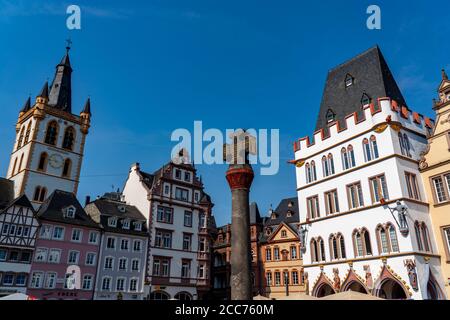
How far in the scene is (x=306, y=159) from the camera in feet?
113

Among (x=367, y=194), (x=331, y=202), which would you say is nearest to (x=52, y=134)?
(x=331, y=202)

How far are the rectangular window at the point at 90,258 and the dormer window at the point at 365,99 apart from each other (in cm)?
3490

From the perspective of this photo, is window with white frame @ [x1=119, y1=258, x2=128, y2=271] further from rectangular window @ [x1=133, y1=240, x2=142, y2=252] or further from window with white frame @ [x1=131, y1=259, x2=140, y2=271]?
rectangular window @ [x1=133, y1=240, x2=142, y2=252]

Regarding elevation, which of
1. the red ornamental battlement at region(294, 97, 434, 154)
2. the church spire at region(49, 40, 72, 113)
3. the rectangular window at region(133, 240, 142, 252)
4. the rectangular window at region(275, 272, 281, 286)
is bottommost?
the rectangular window at region(275, 272, 281, 286)

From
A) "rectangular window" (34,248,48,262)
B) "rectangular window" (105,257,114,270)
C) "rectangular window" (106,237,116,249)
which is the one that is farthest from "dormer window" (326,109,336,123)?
"rectangular window" (34,248,48,262)

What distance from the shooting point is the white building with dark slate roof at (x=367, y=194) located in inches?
984

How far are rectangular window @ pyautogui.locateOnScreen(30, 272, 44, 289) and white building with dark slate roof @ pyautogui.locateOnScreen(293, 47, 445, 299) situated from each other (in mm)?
28506

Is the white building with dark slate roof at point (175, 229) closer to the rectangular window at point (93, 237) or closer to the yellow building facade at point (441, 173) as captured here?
the rectangular window at point (93, 237)

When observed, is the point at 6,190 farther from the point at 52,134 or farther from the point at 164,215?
the point at 164,215

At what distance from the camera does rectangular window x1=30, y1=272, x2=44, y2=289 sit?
3922 cm

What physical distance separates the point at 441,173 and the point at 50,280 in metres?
39.8
